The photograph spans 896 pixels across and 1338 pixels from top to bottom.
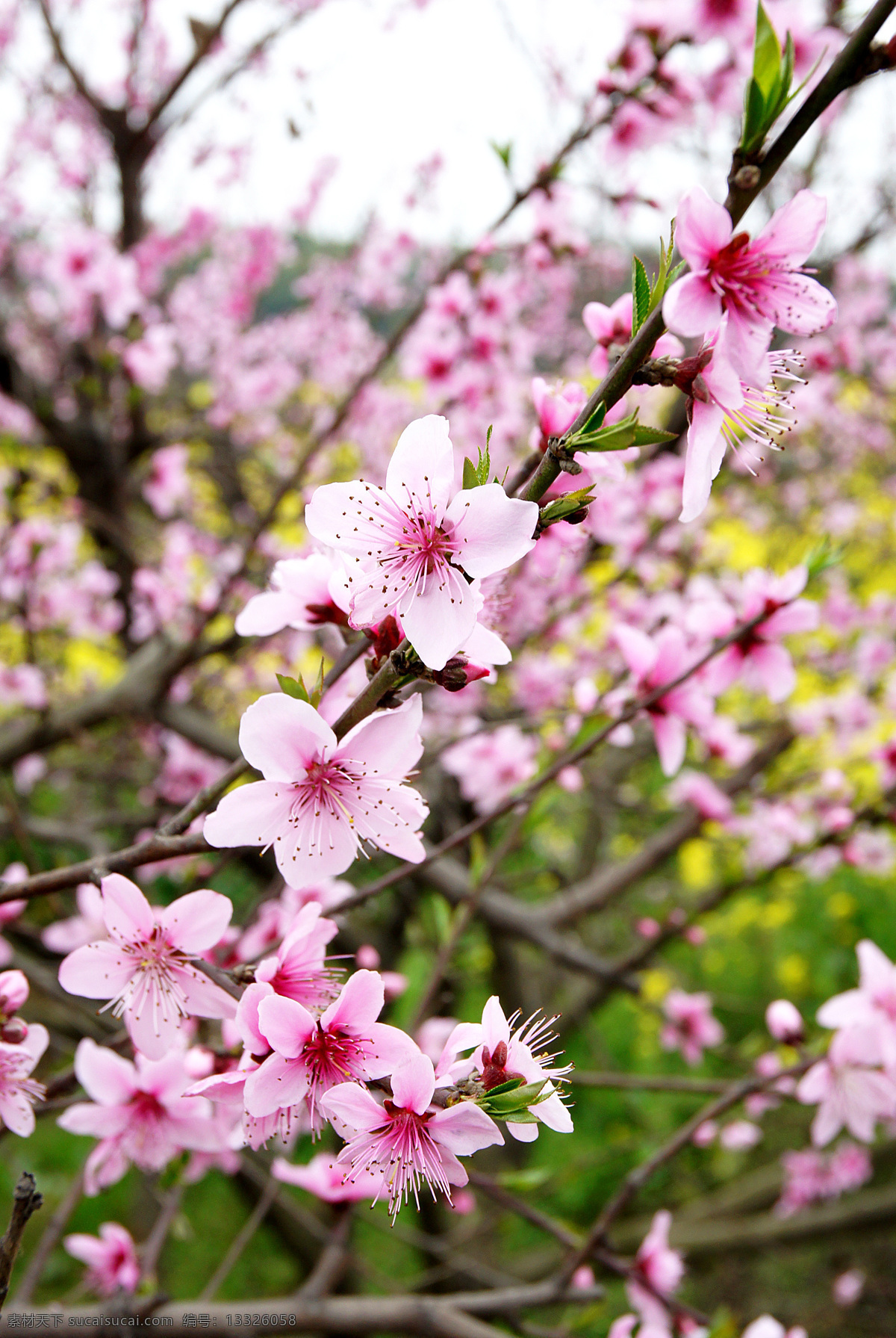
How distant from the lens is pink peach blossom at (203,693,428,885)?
0.82m

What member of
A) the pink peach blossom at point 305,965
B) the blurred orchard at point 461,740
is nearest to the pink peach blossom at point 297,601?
the blurred orchard at point 461,740

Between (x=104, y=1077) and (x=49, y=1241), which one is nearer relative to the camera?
(x=104, y=1077)

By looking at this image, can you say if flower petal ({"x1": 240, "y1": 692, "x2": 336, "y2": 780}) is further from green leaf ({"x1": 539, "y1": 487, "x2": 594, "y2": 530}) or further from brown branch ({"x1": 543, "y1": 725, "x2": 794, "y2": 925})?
brown branch ({"x1": 543, "y1": 725, "x2": 794, "y2": 925})

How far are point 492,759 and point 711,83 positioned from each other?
2250 mm

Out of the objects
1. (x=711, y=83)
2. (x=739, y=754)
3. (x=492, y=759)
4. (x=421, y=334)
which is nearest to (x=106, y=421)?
(x=421, y=334)

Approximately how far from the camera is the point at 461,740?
1.64 meters

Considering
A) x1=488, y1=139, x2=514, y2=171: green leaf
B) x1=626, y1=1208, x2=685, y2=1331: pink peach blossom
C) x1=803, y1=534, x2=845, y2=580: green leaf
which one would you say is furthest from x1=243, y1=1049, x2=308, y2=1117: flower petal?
x1=488, y1=139, x2=514, y2=171: green leaf

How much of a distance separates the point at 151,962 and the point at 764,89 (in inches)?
41.2

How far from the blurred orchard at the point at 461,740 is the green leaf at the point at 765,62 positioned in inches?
1.1

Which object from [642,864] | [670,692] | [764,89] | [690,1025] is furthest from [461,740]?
[690,1025]

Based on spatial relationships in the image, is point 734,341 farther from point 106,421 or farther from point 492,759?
point 106,421

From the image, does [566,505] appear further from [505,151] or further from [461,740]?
[505,151]

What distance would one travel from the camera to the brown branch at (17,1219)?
0.79 meters

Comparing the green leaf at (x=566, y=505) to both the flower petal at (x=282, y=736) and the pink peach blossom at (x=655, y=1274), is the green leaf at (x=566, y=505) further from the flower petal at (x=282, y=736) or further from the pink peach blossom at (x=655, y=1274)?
the pink peach blossom at (x=655, y=1274)
